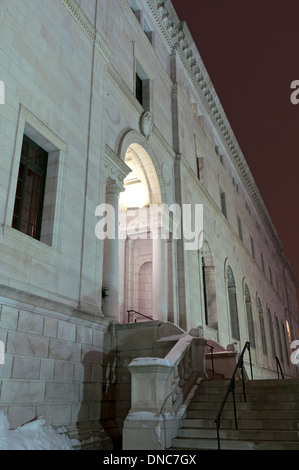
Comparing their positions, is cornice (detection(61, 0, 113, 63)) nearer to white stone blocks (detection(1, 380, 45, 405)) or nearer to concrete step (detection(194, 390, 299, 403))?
white stone blocks (detection(1, 380, 45, 405))

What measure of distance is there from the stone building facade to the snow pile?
0.21 m

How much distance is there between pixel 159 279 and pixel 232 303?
11.6 m

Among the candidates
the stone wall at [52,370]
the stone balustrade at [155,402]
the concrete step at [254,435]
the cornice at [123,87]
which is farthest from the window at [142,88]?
the concrete step at [254,435]

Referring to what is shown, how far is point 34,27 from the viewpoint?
1106cm

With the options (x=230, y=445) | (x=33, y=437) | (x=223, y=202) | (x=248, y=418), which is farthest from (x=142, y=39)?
(x=230, y=445)

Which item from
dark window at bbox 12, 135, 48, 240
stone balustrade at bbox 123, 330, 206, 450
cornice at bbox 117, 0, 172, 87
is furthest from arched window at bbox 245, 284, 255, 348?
dark window at bbox 12, 135, 48, 240

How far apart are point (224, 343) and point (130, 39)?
15851 millimetres

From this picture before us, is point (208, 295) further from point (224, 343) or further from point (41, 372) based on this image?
point (41, 372)

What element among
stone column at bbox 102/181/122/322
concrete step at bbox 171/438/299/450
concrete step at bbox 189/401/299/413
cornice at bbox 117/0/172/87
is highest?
cornice at bbox 117/0/172/87

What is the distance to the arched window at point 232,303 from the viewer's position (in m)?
26.4

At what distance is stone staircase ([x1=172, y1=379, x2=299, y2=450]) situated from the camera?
26.5ft

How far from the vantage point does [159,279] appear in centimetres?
1742

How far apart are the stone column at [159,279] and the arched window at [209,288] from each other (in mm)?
5106
